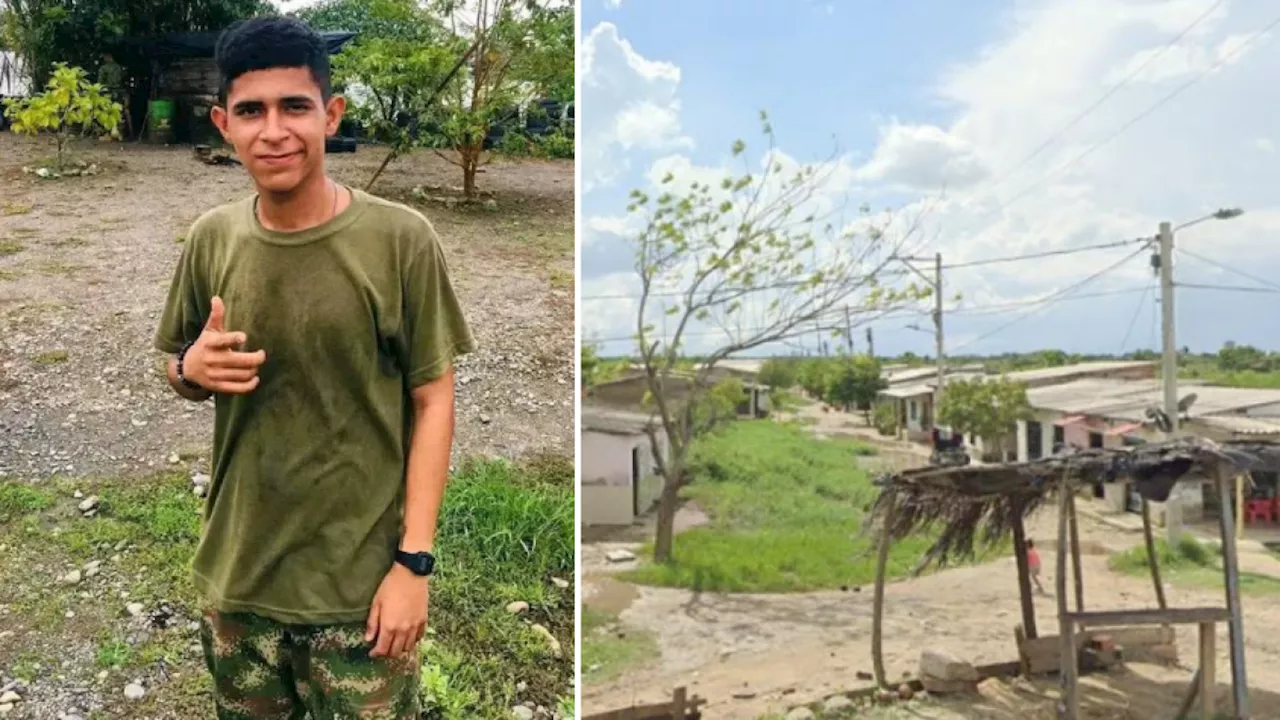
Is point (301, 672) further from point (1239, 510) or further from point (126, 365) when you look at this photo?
point (1239, 510)

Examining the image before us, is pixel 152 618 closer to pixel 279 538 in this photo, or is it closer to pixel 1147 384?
pixel 279 538

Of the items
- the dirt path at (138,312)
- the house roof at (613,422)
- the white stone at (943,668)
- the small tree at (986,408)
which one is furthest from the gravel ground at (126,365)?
the white stone at (943,668)

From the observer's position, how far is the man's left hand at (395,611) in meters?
1.03

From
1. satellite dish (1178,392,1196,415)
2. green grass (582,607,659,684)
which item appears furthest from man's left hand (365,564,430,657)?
satellite dish (1178,392,1196,415)

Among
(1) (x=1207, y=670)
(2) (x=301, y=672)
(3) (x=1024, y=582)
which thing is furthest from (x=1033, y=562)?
(2) (x=301, y=672)

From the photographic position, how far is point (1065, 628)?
2582 millimetres

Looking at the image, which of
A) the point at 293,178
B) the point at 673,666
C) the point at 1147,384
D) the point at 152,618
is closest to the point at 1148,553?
the point at 1147,384

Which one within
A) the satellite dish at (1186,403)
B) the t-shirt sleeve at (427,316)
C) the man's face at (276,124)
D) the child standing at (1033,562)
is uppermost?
the man's face at (276,124)

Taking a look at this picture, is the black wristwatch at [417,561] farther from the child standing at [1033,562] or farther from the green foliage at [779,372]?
the child standing at [1033,562]

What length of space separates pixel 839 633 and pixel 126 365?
80.5 inches

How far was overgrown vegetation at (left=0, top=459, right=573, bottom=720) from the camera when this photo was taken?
1.65 m

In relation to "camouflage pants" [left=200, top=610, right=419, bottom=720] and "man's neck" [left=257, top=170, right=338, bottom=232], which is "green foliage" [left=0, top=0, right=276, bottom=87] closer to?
"man's neck" [left=257, top=170, right=338, bottom=232]

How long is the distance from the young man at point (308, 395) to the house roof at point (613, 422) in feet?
5.61

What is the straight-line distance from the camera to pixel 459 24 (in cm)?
229
